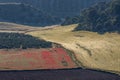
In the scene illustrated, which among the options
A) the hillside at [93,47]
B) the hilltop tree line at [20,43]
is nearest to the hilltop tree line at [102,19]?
the hillside at [93,47]

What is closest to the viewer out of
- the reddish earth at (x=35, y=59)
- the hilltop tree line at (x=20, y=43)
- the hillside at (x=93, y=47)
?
the reddish earth at (x=35, y=59)

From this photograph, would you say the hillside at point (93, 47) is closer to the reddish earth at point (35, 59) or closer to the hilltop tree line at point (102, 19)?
the reddish earth at point (35, 59)

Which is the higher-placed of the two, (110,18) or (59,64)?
(110,18)

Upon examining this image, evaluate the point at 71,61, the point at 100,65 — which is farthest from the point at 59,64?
the point at 100,65

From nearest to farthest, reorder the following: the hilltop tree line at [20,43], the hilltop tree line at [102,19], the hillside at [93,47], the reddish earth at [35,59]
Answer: the reddish earth at [35,59], the hillside at [93,47], the hilltop tree line at [20,43], the hilltop tree line at [102,19]

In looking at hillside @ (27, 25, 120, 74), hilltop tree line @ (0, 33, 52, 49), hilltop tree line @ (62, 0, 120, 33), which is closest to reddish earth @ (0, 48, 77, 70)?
hillside @ (27, 25, 120, 74)

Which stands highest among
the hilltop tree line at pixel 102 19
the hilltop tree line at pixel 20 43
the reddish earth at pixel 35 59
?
the hilltop tree line at pixel 102 19

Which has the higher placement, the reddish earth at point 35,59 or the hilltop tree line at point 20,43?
the hilltop tree line at point 20,43

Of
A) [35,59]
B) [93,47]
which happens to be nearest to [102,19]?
[93,47]

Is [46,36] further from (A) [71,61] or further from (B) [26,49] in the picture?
(A) [71,61]
